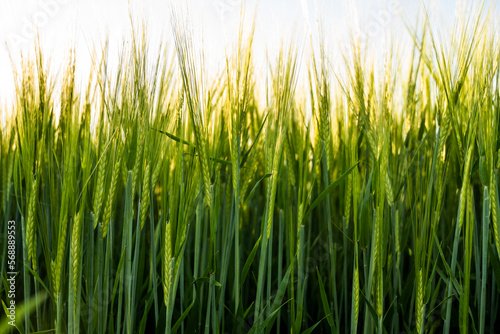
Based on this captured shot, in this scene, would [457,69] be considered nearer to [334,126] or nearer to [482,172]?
[482,172]

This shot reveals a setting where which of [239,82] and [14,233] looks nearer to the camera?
[239,82]

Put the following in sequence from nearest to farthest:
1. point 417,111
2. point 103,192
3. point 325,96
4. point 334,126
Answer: point 103,192, point 325,96, point 417,111, point 334,126

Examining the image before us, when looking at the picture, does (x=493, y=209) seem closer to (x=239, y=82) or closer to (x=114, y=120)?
(x=239, y=82)

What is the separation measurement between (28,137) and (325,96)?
24.9 inches

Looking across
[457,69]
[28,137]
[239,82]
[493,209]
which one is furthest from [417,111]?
[28,137]

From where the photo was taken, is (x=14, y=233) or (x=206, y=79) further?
(x=14, y=233)

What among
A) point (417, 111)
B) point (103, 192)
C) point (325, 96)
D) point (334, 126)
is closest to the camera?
point (103, 192)

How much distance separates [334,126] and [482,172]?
484mm

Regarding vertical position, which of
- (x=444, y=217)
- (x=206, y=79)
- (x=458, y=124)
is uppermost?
(x=206, y=79)

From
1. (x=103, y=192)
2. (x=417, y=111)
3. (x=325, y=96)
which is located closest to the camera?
(x=103, y=192)

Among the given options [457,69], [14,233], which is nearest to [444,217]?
[457,69]

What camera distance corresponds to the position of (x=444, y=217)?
1.21m

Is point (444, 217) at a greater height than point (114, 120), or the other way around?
point (114, 120)

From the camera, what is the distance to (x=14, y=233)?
1.25m
